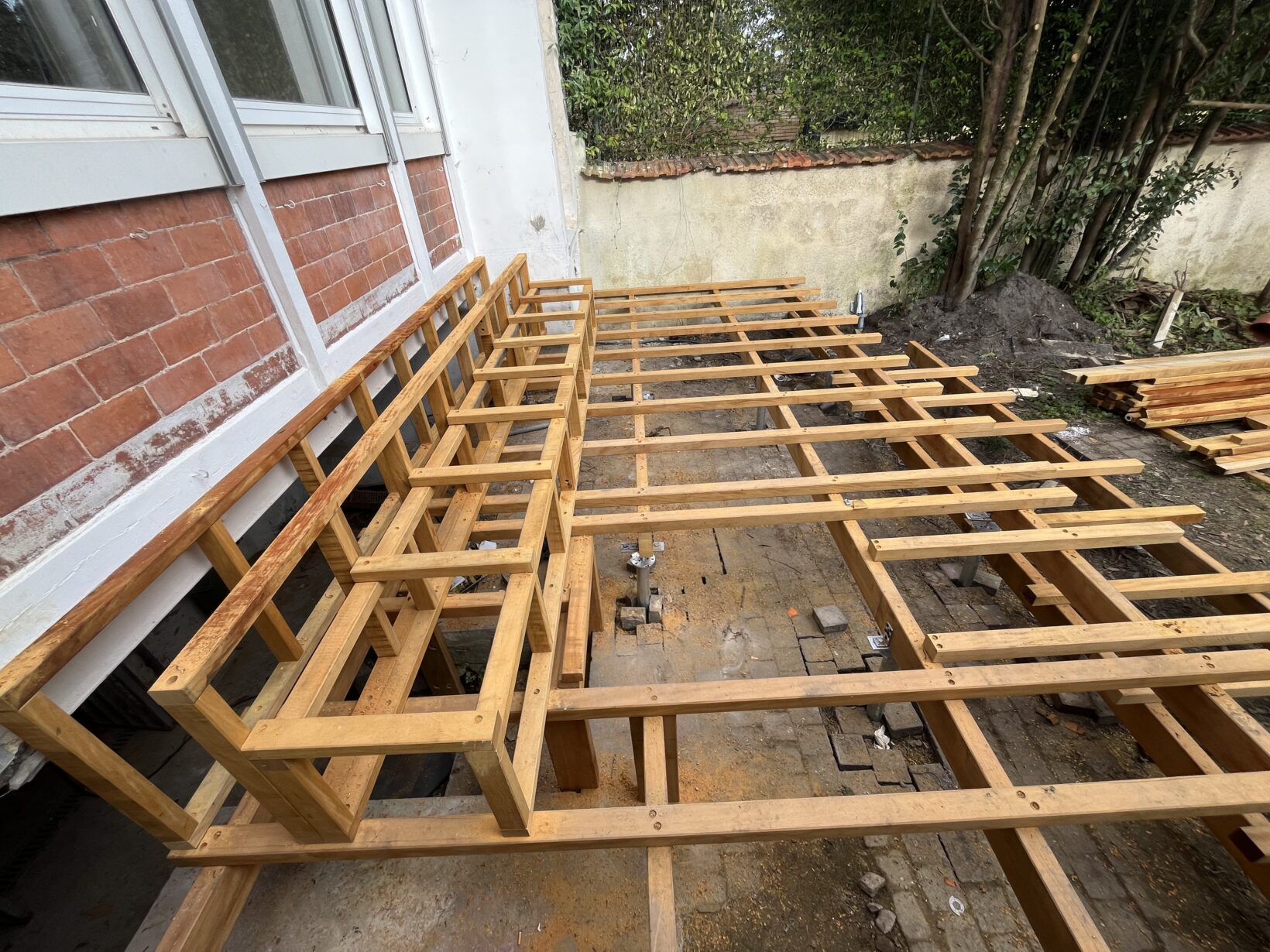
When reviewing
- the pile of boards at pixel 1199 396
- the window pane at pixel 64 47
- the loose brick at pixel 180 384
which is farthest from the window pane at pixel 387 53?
the pile of boards at pixel 1199 396

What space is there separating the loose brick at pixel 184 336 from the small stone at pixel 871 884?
3681 millimetres

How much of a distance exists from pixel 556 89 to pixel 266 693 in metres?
5.98

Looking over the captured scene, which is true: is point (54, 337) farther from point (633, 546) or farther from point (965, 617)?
point (965, 617)

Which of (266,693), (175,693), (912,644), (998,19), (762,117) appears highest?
(998,19)

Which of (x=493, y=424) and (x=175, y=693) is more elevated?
(x=175, y=693)

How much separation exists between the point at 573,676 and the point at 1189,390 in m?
6.28

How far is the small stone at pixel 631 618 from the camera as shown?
3.65m

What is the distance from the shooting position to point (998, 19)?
6.07 m

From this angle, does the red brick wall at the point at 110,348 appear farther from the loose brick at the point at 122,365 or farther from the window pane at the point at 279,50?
the window pane at the point at 279,50

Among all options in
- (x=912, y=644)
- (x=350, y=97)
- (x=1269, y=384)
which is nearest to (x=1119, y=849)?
(x=912, y=644)

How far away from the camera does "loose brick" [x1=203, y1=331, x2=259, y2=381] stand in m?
2.13

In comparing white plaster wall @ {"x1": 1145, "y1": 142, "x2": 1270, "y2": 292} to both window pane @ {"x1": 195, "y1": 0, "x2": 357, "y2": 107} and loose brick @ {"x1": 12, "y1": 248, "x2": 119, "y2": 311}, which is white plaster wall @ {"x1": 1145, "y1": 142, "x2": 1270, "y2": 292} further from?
loose brick @ {"x1": 12, "y1": 248, "x2": 119, "y2": 311}

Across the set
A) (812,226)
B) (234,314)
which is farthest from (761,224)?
(234,314)

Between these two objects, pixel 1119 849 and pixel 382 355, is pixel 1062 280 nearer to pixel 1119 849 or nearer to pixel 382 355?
pixel 1119 849
